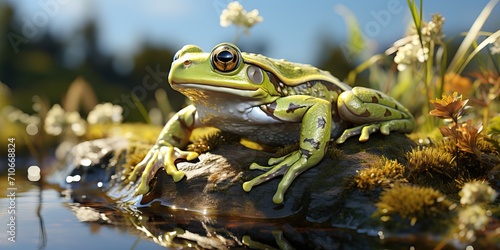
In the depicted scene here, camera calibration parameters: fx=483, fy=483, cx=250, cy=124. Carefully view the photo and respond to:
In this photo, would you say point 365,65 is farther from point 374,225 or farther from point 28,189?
point 28,189

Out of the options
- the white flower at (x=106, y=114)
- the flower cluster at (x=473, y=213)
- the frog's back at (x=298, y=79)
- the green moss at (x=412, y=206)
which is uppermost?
the frog's back at (x=298, y=79)

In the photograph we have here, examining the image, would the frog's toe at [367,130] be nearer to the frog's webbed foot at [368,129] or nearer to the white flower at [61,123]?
the frog's webbed foot at [368,129]

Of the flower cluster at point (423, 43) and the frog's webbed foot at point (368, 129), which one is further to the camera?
the flower cluster at point (423, 43)

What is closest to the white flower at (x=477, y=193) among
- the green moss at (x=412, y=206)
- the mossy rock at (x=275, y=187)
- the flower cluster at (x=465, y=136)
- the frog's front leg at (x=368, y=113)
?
the green moss at (x=412, y=206)

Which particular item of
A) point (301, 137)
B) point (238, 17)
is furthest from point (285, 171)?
point (238, 17)

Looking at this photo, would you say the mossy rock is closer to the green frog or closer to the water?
the green frog

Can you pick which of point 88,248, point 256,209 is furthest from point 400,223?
point 88,248
